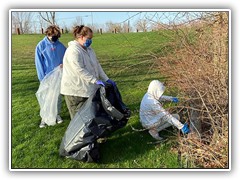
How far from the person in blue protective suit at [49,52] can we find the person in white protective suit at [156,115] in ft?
4.28

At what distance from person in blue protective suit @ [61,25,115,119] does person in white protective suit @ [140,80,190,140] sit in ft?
1.72

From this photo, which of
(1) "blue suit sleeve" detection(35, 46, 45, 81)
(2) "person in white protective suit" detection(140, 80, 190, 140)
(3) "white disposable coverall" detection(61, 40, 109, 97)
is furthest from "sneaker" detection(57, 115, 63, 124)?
(2) "person in white protective suit" detection(140, 80, 190, 140)

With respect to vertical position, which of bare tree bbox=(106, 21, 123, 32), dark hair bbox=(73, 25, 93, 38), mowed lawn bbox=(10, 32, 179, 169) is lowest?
mowed lawn bbox=(10, 32, 179, 169)

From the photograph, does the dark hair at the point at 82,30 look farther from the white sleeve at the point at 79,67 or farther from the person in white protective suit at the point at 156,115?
the person in white protective suit at the point at 156,115

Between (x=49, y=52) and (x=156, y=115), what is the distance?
173cm

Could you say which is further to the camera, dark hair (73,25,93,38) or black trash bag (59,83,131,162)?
dark hair (73,25,93,38)

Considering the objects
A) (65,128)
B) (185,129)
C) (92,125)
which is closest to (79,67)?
(92,125)

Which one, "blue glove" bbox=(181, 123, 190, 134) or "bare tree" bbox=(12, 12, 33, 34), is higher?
"bare tree" bbox=(12, 12, 33, 34)

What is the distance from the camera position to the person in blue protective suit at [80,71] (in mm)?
4707

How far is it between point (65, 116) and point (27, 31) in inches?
55.0

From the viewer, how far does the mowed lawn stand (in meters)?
4.64

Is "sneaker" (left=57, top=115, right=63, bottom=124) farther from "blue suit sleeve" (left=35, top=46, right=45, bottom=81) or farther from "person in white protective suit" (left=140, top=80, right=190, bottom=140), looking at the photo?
→ "person in white protective suit" (left=140, top=80, right=190, bottom=140)

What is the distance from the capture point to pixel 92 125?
177 inches

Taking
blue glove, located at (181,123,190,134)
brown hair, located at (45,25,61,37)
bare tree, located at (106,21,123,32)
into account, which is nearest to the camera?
blue glove, located at (181,123,190,134)
